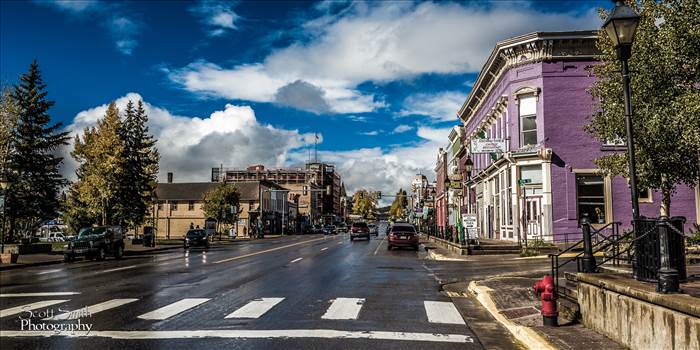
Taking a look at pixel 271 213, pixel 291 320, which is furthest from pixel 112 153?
pixel 271 213

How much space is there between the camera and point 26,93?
4138 centimetres

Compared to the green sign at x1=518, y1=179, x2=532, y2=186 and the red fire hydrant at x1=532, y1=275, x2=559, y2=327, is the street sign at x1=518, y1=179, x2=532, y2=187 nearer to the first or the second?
the green sign at x1=518, y1=179, x2=532, y2=186

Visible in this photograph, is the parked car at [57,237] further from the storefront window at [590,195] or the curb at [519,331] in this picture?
the curb at [519,331]

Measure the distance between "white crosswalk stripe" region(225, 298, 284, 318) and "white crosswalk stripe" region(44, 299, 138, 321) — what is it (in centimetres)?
277

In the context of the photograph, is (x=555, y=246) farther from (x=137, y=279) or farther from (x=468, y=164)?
(x=137, y=279)

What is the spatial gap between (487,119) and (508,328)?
106 feet

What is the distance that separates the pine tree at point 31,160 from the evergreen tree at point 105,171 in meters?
2.41

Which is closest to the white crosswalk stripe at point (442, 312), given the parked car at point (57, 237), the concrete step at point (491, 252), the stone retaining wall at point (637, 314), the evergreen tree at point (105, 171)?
the stone retaining wall at point (637, 314)

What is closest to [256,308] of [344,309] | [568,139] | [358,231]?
[344,309]

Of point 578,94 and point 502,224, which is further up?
point 578,94

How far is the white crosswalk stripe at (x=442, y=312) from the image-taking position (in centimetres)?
1017

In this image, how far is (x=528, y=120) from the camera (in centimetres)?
3269

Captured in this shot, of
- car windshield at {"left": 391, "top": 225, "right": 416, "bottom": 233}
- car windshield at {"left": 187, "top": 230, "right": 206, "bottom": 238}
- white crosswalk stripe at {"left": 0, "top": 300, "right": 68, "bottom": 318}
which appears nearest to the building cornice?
car windshield at {"left": 391, "top": 225, "right": 416, "bottom": 233}

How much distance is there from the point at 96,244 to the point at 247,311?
22.1m
